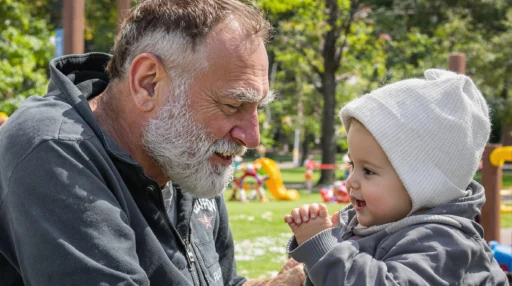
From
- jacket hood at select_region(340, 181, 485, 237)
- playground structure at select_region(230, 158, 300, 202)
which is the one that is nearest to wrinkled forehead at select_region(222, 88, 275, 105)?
jacket hood at select_region(340, 181, 485, 237)

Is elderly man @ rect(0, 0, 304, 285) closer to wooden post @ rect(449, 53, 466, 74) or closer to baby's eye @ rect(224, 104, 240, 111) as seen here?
baby's eye @ rect(224, 104, 240, 111)

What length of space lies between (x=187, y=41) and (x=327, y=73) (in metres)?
19.1

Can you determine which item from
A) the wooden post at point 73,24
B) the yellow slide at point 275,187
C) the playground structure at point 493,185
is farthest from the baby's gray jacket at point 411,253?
the yellow slide at point 275,187

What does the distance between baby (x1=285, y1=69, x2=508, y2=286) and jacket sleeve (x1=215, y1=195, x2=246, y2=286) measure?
1.55 ft

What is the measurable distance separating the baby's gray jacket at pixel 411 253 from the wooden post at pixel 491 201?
19.8 ft

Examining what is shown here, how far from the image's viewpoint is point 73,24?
21.6ft

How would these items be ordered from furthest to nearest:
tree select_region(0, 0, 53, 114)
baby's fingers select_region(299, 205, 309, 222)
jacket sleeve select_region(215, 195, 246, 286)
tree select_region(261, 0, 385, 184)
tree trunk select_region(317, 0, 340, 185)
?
tree trunk select_region(317, 0, 340, 185), tree select_region(261, 0, 385, 184), tree select_region(0, 0, 53, 114), jacket sleeve select_region(215, 195, 246, 286), baby's fingers select_region(299, 205, 309, 222)

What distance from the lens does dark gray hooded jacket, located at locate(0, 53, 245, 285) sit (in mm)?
1659

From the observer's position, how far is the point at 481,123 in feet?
7.66

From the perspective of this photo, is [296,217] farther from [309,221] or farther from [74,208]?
[74,208]

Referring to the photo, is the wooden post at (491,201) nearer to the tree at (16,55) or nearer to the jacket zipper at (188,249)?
the jacket zipper at (188,249)

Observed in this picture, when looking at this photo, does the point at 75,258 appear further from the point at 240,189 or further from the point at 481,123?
the point at 240,189

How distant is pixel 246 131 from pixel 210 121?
0.38 ft

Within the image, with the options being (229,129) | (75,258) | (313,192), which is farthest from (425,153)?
(313,192)
